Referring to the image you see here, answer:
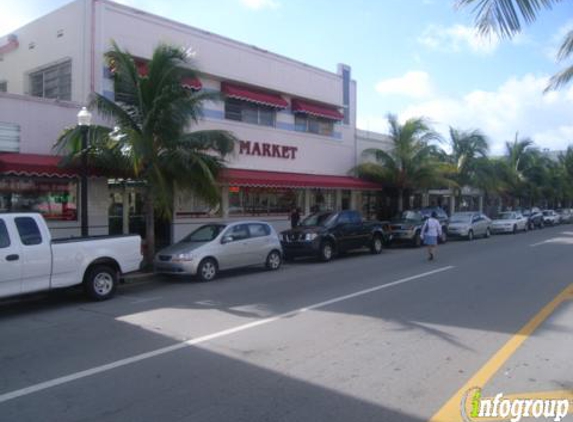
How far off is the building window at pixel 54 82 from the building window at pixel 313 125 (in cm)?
1005

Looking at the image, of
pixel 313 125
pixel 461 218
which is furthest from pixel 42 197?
pixel 461 218

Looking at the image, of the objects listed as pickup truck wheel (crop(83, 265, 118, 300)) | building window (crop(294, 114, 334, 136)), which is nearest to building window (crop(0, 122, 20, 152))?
pickup truck wheel (crop(83, 265, 118, 300))

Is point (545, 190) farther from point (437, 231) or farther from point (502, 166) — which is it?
point (437, 231)

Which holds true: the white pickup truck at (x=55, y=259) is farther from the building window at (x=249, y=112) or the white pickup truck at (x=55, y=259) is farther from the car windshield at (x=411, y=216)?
the car windshield at (x=411, y=216)

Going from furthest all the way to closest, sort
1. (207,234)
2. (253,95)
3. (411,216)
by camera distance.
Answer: (411,216), (253,95), (207,234)

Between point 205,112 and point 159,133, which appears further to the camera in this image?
point 205,112

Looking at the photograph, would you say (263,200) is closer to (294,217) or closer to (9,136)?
(294,217)

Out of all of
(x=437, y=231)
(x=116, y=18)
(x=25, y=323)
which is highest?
(x=116, y=18)

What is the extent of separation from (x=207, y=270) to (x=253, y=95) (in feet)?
34.0

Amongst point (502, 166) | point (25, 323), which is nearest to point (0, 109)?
point (25, 323)

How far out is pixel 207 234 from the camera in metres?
14.0

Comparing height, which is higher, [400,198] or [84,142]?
[84,142]

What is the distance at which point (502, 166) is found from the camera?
36.0 meters

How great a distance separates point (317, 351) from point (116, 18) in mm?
14612
